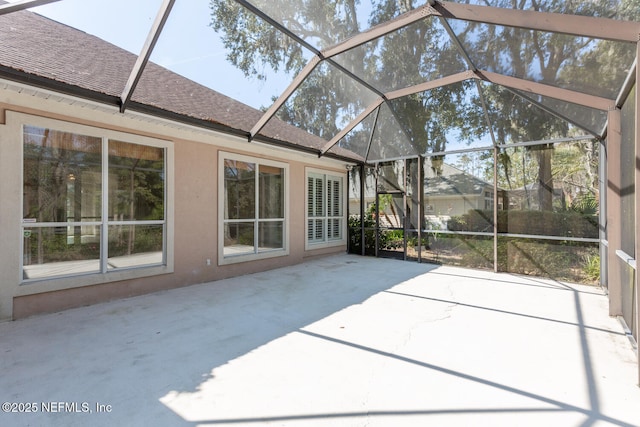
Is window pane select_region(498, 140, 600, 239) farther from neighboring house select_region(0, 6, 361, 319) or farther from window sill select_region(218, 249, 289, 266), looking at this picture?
window sill select_region(218, 249, 289, 266)

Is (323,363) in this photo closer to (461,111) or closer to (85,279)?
(85,279)

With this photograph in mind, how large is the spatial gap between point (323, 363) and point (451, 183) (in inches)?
261

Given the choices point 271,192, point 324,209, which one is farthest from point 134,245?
point 324,209

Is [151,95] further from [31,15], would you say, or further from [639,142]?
[639,142]

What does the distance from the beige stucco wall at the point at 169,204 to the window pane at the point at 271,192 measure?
29 cm

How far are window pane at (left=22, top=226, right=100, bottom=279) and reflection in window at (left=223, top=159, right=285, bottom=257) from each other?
7.73ft

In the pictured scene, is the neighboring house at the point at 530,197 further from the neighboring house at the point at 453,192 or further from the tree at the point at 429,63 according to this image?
the neighboring house at the point at 453,192

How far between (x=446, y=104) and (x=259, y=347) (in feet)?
19.6

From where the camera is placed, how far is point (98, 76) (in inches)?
185

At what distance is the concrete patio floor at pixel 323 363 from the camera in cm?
217

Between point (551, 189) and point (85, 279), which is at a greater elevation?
point (551, 189)

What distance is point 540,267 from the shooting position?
22.5 feet

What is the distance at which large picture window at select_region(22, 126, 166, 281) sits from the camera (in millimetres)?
4277

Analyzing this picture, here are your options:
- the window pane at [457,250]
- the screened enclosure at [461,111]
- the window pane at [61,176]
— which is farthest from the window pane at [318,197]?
the window pane at [61,176]
